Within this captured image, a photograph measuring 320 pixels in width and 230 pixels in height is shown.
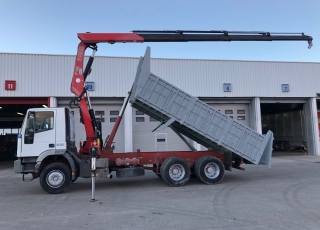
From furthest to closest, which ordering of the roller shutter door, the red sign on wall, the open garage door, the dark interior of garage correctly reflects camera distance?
the open garage door, the dark interior of garage, the roller shutter door, the red sign on wall

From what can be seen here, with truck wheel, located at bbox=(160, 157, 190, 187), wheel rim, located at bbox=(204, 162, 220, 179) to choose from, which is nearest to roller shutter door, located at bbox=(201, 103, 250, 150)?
wheel rim, located at bbox=(204, 162, 220, 179)

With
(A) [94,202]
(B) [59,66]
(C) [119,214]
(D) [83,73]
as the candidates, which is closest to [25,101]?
(B) [59,66]

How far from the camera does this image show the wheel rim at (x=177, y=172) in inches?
408

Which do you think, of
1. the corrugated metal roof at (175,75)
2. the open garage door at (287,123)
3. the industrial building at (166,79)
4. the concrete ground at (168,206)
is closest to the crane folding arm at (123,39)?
the concrete ground at (168,206)

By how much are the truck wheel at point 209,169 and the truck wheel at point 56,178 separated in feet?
15.1

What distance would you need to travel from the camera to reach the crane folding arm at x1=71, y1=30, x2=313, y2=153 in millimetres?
10523

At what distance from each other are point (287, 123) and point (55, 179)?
25.2 metres

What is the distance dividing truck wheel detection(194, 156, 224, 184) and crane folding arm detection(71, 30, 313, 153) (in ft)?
11.4

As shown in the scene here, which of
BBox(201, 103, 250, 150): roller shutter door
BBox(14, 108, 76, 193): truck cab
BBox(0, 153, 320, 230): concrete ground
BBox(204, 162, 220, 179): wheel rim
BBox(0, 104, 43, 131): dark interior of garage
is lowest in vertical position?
BBox(0, 153, 320, 230): concrete ground

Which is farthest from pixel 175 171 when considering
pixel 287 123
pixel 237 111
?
pixel 287 123

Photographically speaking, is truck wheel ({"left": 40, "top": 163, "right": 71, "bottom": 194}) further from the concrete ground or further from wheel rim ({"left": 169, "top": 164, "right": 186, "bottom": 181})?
wheel rim ({"left": 169, "top": 164, "right": 186, "bottom": 181})

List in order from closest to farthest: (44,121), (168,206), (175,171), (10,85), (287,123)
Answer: (168,206) < (44,121) < (175,171) < (10,85) < (287,123)

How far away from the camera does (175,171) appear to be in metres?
10.4

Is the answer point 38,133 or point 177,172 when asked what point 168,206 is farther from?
point 38,133
